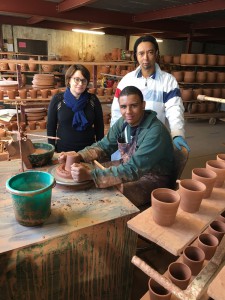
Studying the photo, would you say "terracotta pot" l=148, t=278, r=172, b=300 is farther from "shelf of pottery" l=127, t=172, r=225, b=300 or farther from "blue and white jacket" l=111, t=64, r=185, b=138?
"blue and white jacket" l=111, t=64, r=185, b=138

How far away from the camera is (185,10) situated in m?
6.09

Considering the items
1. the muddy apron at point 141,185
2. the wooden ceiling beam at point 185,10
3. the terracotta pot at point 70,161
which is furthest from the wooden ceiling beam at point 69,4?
the terracotta pot at point 70,161

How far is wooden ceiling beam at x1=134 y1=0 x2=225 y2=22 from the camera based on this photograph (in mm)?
5453

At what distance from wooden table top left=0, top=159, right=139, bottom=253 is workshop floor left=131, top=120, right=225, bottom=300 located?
36.6 inches

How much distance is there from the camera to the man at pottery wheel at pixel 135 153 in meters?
1.68

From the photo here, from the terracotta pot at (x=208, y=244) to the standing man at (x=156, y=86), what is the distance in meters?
0.96

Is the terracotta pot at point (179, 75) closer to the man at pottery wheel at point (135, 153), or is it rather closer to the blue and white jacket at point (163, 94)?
the blue and white jacket at point (163, 94)

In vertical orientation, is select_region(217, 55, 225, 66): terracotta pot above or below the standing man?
above

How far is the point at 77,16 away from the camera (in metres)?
6.80

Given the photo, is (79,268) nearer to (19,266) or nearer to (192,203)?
(19,266)

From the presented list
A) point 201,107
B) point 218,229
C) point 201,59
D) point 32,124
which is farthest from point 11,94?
point 201,59

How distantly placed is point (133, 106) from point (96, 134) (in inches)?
45.1

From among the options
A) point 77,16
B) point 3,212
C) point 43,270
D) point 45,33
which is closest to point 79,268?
point 43,270

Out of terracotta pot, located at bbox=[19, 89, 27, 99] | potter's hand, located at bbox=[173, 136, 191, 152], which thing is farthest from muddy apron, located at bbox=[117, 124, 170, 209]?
terracotta pot, located at bbox=[19, 89, 27, 99]
